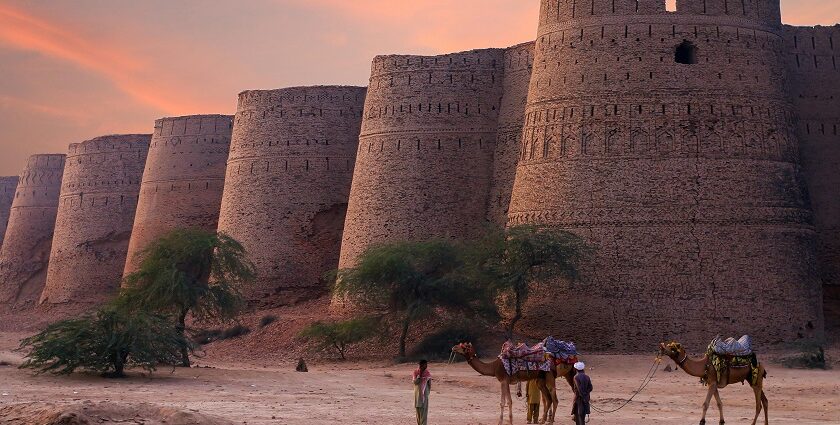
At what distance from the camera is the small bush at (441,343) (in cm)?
2097

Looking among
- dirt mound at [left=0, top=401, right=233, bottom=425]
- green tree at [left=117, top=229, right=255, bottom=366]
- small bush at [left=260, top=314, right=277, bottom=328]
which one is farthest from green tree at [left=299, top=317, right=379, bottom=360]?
dirt mound at [left=0, top=401, right=233, bottom=425]

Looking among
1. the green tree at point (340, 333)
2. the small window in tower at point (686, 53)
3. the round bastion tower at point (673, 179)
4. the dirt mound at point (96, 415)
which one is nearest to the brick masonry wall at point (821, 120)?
the round bastion tower at point (673, 179)

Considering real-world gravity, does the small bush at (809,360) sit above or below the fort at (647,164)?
below

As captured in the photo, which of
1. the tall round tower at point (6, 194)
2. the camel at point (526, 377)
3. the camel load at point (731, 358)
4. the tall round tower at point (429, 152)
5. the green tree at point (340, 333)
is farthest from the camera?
the tall round tower at point (6, 194)

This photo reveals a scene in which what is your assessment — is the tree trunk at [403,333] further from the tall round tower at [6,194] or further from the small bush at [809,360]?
the tall round tower at [6,194]

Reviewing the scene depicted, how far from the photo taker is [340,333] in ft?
71.3

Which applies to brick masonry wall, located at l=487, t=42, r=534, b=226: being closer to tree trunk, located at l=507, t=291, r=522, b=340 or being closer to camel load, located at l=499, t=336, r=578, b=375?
tree trunk, located at l=507, t=291, r=522, b=340

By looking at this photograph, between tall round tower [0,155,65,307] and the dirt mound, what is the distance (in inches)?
1240

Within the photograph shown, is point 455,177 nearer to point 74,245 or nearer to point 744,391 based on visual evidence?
point 744,391

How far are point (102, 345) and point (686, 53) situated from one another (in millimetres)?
12562

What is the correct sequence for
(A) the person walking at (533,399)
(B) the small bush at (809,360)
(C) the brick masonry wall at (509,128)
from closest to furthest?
(A) the person walking at (533,399) < (B) the small bush at (809,360) < (C) the brick masonry wall at (509,128)

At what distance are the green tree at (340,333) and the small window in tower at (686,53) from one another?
26.8 feet

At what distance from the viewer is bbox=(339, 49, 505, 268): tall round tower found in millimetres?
24547

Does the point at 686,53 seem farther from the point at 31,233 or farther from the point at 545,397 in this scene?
the point at 31,233
